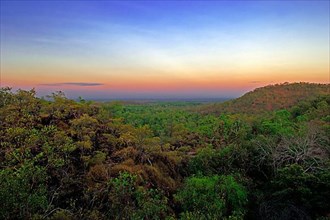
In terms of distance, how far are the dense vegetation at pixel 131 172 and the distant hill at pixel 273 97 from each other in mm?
45564

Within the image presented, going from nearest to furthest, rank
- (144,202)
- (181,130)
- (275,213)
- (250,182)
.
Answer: (144,202) < (275,213) < (250,182) < (181,130)

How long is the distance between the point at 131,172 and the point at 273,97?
6776cm

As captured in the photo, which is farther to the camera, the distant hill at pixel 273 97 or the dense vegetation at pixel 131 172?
the distant hill at pixel 273 97

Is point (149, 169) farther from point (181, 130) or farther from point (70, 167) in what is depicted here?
point (181, 130)

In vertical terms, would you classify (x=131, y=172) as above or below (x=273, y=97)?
below

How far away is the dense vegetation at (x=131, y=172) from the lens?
463 inches

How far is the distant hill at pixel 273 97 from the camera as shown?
69.4 meters

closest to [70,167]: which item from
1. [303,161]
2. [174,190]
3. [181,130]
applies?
[174,190]

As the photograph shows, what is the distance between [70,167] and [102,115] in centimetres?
784

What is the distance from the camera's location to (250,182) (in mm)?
20484

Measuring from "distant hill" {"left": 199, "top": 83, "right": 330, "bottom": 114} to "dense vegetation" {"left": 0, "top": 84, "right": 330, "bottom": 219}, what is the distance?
45564 mm

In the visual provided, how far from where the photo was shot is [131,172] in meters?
16.6

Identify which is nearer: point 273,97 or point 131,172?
point 131,172

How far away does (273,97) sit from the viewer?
76875mm
